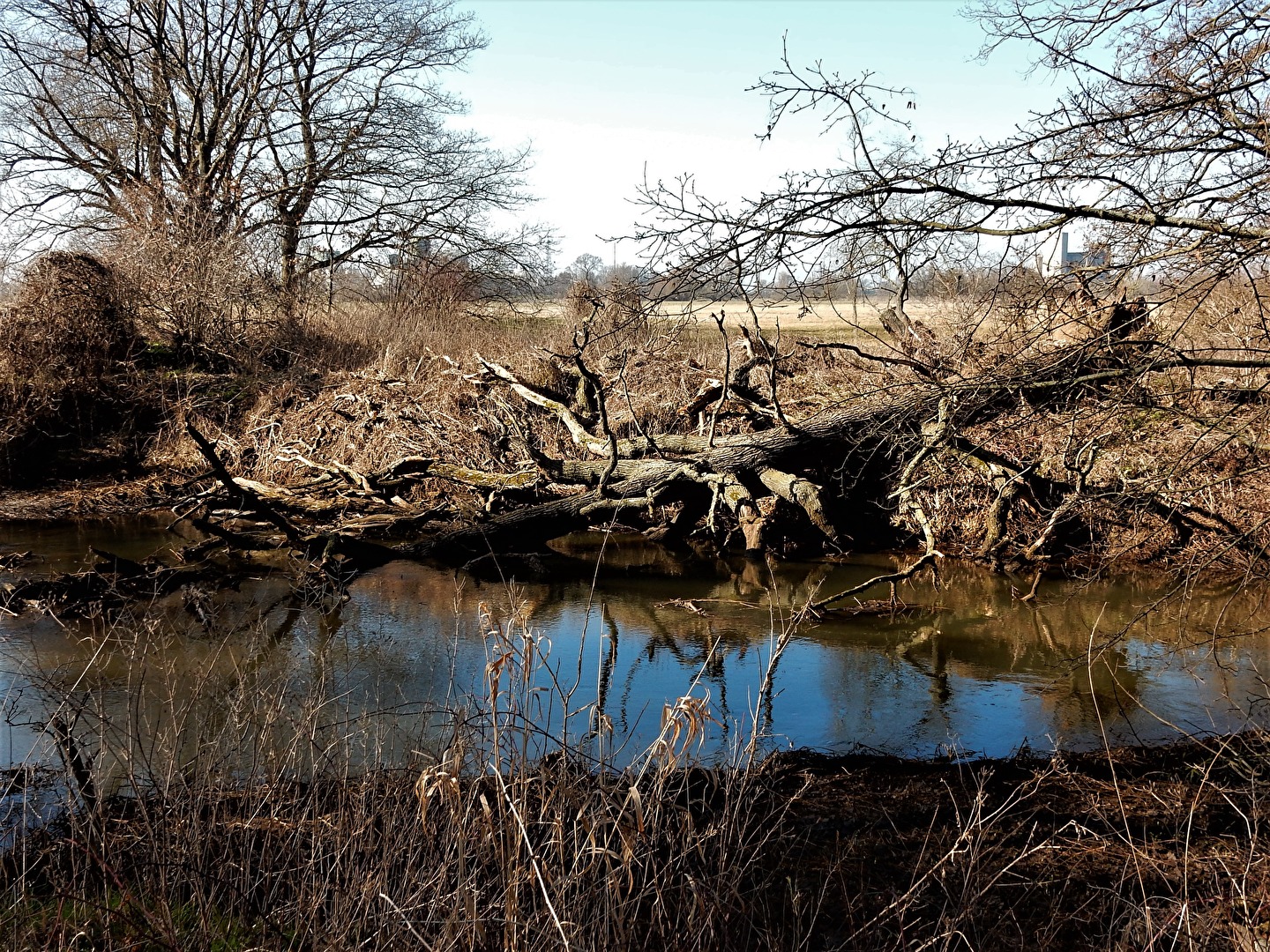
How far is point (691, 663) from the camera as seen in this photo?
26.2 feet

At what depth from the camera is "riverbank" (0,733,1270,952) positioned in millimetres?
3436

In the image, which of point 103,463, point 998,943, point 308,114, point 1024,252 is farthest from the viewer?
point 308,114

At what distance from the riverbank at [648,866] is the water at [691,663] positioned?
423 mm

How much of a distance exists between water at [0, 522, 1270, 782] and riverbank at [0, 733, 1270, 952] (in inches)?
16.6

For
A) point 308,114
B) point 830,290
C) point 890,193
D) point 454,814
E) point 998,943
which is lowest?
point 998,943

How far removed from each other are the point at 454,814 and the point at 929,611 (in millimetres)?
6809

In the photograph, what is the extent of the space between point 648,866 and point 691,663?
3831 millimetres

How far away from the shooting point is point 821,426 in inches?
444

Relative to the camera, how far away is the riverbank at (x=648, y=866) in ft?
11.3

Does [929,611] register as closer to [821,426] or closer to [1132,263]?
[821,426]

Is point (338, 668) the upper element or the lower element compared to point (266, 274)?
lower

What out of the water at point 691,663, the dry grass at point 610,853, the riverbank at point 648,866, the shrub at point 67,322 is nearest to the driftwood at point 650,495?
the water at point 691,663

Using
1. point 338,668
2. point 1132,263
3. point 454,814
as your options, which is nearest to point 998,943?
point 454,814

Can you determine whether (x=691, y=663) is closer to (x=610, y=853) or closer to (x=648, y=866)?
(x=648, y=866)
